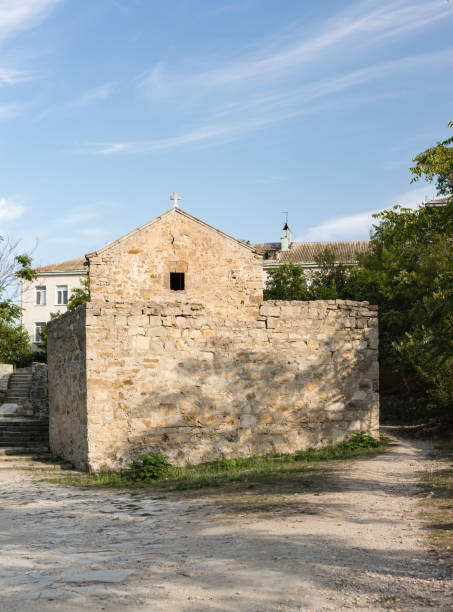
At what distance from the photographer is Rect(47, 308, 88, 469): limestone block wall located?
38.1 ft

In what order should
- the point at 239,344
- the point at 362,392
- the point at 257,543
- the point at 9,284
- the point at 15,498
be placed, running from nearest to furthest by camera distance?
the point at 257,543, the point at 15,498, the point at 239,344, the point at 362,392, the point at 9,284

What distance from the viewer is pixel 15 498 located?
9.23 m

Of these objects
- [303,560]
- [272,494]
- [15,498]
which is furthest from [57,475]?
[303,560]

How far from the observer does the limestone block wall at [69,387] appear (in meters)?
11.6

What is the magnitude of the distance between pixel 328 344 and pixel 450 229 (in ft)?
10.8

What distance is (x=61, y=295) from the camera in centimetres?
4666

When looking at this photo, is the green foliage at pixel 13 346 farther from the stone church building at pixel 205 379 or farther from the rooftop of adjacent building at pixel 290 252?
the stone church building at pixel 205 379

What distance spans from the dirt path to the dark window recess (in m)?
11.2

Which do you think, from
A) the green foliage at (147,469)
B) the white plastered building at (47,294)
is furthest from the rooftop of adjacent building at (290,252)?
the green foliage at (147,469)

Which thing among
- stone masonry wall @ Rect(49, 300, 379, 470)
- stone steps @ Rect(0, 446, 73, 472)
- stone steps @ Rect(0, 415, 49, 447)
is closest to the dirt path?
stone masonry wall @ Rect(49, 300, 379, 470)

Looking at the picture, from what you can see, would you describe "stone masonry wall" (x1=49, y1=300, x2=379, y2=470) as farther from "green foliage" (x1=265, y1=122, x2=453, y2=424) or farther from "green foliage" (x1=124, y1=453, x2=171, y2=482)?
"green foliage" (x1=265, y1=122, x2=453, y2=424)

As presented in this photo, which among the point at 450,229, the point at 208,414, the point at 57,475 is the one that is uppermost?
the point at 450,229

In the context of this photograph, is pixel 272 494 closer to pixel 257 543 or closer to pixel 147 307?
pixel 257 543

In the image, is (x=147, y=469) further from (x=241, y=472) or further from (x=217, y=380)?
(x=217, y=380)
